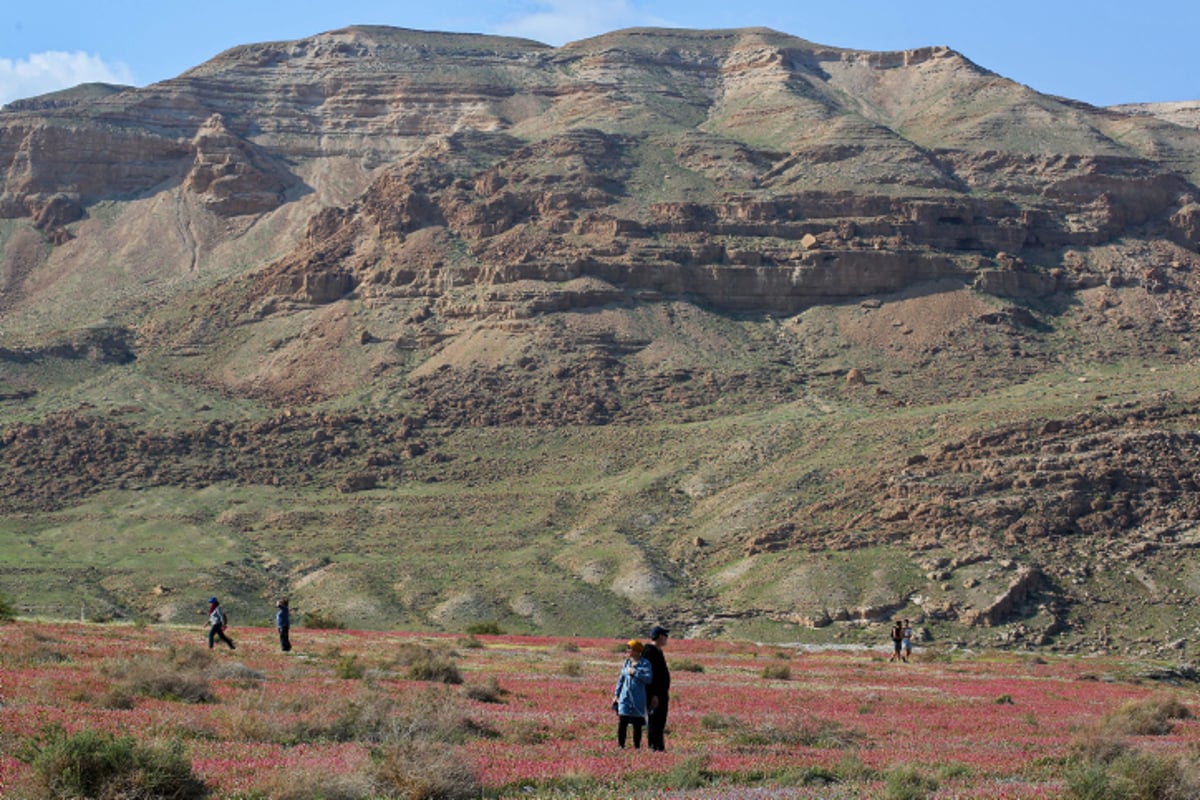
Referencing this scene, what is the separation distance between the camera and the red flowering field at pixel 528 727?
12.9 meters

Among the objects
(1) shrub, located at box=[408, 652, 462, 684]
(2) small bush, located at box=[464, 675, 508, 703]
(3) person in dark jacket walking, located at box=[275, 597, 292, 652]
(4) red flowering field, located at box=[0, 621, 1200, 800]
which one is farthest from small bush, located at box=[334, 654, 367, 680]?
(3) person in dark jacket walking, located at box=[275, 597, 292, 652]

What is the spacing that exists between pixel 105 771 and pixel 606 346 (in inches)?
3402

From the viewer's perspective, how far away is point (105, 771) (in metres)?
11.2

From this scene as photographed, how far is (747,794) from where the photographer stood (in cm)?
1347

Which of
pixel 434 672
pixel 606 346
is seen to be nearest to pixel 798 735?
pixel 434 672

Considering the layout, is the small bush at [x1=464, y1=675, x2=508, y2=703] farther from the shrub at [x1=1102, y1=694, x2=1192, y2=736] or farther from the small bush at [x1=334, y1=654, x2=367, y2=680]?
the shrub at [x1=1102, y1=694, x2=1192, y2=736]

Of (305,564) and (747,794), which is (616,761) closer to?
(747,794)

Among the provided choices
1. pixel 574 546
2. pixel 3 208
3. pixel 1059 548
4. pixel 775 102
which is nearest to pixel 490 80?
pixel 775 102

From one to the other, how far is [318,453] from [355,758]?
74.0 meters

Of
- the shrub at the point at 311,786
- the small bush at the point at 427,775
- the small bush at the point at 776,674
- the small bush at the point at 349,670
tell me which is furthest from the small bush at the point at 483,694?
the small bush at the point at 776,674

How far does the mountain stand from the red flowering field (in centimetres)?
2868

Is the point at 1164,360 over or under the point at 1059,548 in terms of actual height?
over

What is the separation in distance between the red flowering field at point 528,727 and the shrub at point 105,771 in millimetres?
104

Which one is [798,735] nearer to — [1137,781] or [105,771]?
[1137,781]
